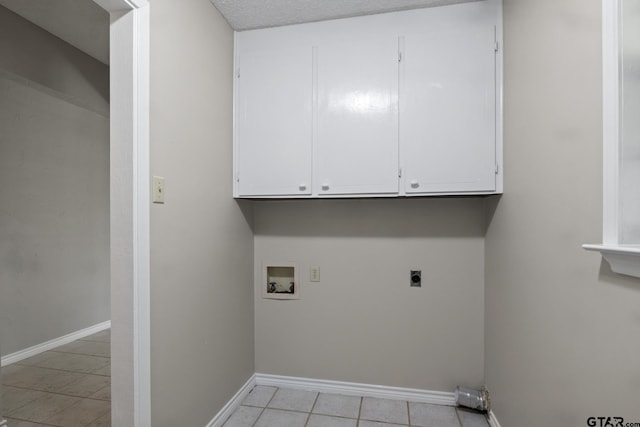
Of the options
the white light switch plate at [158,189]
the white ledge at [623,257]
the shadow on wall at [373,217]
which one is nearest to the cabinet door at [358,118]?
the shadow on wall at [373,217]

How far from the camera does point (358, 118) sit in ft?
6.22

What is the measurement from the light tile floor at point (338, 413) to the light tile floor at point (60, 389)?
35.2 inches

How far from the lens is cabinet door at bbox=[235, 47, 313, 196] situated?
1964 mm

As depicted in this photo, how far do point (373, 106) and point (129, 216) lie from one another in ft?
4.66

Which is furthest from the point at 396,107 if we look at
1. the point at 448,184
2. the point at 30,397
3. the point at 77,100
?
the point at 30,397

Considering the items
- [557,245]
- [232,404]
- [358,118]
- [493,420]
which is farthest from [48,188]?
[493,420]

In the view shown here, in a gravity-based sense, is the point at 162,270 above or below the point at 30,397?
above

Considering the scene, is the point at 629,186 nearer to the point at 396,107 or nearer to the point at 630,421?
the point at 630,421

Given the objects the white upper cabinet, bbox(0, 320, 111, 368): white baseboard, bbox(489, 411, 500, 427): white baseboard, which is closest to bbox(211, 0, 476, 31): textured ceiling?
the white upper cabinet

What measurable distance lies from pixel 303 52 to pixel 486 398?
2442 millimetres

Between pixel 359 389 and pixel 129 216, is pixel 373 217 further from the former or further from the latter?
pixel 129 216

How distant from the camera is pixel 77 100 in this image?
2.74 metres

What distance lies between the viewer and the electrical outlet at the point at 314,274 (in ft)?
7.43

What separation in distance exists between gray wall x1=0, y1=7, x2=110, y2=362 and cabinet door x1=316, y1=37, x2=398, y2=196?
223cm
